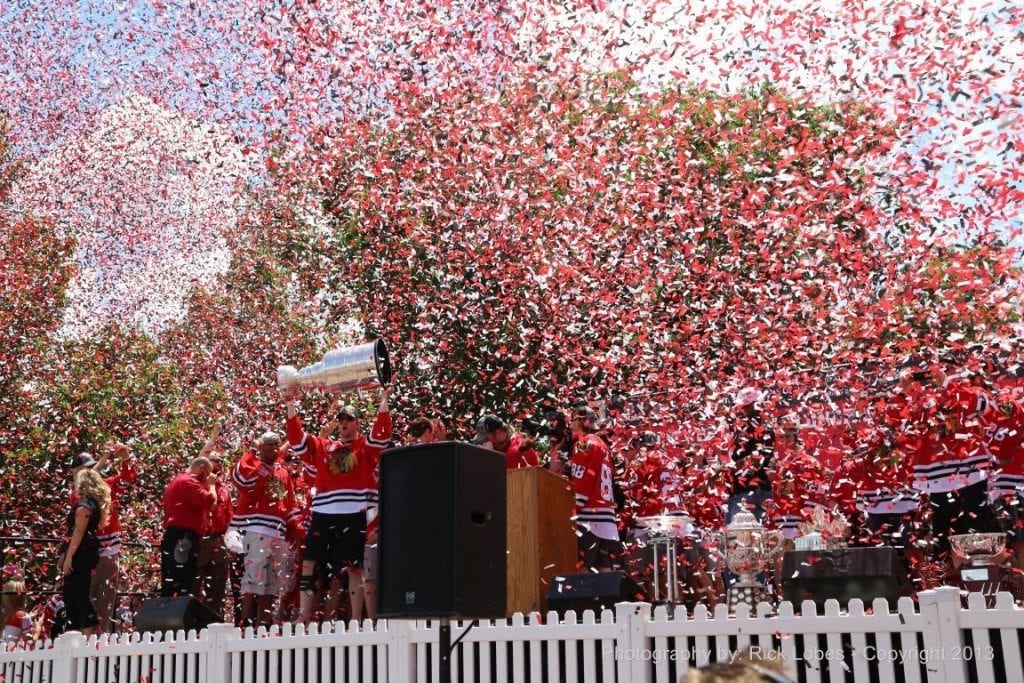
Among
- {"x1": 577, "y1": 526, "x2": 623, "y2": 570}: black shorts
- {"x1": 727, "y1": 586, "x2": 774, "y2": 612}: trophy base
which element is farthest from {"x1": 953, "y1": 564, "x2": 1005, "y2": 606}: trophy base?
{"x1": 577, "y1": 526, "x2": 623, "y2": 570}: black shorts

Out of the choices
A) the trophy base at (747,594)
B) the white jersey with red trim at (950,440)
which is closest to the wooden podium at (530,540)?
the trophy base at (747,594)

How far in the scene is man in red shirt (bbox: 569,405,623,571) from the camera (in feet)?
23.6

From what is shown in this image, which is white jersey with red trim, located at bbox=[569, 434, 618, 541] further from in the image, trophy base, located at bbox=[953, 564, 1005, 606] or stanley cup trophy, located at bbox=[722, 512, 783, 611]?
trophy base, located at bbox=[953, 564, 1005, 606]

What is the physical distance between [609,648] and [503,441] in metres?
2.69

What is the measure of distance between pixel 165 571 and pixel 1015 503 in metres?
5.83

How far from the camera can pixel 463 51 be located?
11758mm

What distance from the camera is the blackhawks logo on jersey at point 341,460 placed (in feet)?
24.7

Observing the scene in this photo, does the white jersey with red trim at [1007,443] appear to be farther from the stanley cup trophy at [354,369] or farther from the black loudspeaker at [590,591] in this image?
the stanley cup trophy at [354,369]

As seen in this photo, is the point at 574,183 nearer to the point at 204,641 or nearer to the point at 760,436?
the point at 760,436

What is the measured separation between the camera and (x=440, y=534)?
180 inches

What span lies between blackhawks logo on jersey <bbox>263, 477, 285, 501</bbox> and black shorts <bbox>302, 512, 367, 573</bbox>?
0.62 m

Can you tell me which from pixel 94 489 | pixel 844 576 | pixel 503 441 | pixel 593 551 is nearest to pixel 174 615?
pixel 94 489

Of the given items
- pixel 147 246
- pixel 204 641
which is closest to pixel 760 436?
pixel 204 641

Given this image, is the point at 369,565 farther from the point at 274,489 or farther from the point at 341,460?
the point at 274,489
